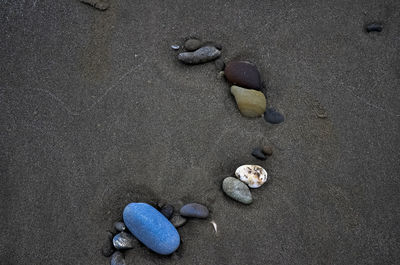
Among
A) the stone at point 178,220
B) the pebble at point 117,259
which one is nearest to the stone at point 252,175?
the stone at point 178,220

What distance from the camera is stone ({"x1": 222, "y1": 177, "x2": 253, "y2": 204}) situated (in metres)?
2.07

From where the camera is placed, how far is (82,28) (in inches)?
96.8

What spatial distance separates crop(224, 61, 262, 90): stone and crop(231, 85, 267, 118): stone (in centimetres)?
5

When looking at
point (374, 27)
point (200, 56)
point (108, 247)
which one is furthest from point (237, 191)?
point (374, 27)

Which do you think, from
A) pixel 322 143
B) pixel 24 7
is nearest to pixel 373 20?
pixel 322 143

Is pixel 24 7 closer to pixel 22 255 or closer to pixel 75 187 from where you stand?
pixel 75 187

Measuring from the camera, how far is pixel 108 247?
1.98 m

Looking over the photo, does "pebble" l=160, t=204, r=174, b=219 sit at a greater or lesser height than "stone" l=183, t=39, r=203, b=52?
lesser

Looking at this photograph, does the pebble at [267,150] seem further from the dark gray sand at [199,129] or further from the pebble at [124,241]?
the pebble at [124,241]

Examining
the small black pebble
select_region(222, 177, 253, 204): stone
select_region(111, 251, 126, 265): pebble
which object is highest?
the small black pebble

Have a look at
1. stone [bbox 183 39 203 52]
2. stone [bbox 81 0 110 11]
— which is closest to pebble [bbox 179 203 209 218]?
stone [bbox 183 39 203 52]

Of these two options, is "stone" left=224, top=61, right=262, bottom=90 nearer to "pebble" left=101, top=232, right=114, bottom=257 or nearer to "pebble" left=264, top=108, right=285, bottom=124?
"pebble" left=264, top=108, right=285, bottom=124

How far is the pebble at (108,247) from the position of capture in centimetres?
197

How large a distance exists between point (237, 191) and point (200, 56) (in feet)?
3.53
